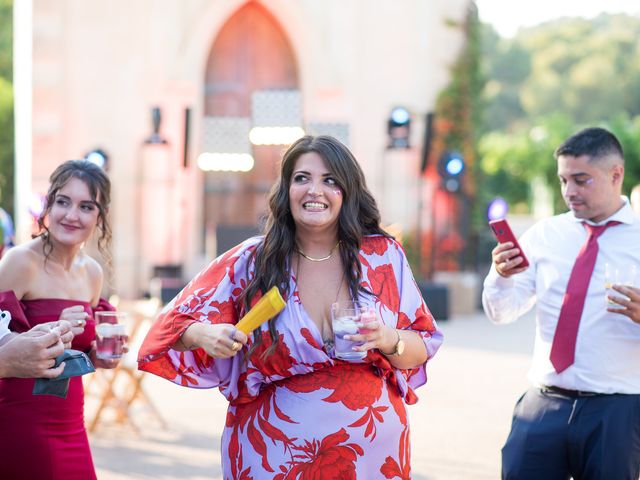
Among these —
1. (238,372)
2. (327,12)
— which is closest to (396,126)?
(327,12)

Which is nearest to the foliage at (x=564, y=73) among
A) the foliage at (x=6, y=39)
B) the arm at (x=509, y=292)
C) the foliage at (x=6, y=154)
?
the foliage at (x=6, y=39)

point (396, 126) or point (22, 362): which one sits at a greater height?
point (396, 126)

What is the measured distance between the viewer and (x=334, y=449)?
9.41 ft

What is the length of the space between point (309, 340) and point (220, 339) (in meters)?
0.28


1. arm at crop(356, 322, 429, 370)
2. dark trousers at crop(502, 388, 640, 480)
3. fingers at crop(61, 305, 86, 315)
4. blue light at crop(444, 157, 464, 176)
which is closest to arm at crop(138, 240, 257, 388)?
arm at crop(356, 322, 429, 370)

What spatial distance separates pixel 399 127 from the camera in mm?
13984

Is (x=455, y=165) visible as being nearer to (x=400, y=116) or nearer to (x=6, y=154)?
(x=400, y=116)

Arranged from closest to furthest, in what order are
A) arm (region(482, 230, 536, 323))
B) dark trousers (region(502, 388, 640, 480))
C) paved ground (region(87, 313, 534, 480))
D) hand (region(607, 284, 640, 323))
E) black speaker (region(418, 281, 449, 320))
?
1. hand (region(607, 284, 640, 323))
2. dark trousers (region(502, 388, 640, 480))
3. arm (region(482, 230, 536, 323))
4. paved ground (region(87, 313, 534, 480))
5. black speaker (region(418, 281, 449, 320))

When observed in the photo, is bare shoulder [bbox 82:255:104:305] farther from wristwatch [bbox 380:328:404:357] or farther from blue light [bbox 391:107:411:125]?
blue light [bbox 391:107:411:125]

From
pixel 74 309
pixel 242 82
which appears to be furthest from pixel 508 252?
pixel 242 82

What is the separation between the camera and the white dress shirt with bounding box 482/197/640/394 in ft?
11.4

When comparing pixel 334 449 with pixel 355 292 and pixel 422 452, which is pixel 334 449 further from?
pixel 422 452

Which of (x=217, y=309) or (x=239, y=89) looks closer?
(x=217, y=309)

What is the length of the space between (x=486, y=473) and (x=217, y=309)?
3293 millimetres
